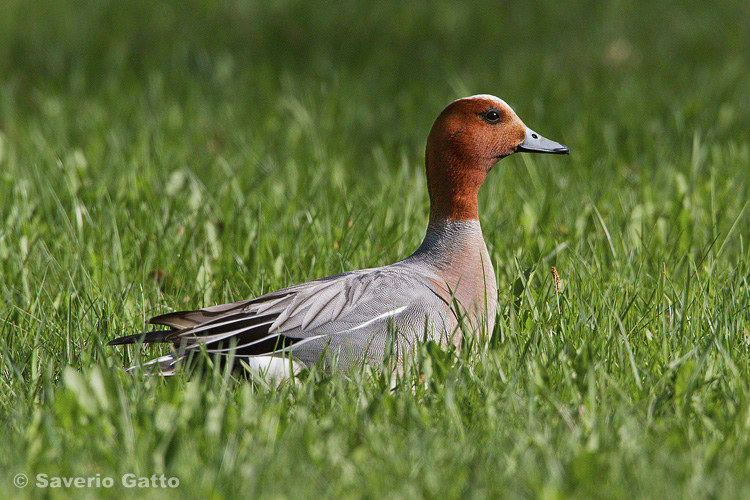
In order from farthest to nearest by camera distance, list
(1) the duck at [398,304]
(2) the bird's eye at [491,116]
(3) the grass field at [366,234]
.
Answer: (2) the bird's eye at [491,116]
(1) the duck at [398,304]
(3) the grass field at [366,234]

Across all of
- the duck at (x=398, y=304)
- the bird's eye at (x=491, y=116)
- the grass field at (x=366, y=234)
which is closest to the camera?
the grass field at (x=366, y=234)

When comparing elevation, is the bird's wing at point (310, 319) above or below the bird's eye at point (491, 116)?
below

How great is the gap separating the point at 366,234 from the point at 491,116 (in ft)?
2.96

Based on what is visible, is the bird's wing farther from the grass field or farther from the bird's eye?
the bird's eye

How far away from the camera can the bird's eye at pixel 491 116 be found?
3320mm

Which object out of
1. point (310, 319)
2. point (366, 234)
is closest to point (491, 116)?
point (366, 234)

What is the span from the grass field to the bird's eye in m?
0.67

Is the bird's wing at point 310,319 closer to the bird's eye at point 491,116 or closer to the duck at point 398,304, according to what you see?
the duck at point 398,304

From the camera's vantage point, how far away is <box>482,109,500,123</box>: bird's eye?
131 inches

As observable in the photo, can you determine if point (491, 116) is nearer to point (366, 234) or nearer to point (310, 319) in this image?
point (366, 234)

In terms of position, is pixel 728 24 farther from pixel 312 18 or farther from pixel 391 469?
pixel 391 469

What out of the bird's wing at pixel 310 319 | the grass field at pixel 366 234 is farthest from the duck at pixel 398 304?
the grass field at pixel 366 234

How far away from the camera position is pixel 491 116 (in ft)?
10.9

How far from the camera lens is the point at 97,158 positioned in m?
5.31
